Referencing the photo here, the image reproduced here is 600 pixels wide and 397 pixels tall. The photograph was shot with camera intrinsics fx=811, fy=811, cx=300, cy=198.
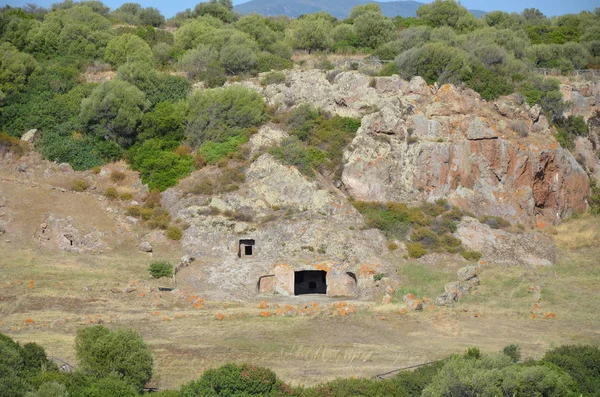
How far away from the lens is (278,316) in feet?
110

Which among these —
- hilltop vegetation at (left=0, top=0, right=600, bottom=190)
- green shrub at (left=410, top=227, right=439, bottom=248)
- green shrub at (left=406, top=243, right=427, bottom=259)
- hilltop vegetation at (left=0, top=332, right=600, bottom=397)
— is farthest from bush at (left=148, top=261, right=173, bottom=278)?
green shrub at (left=410, top=227, right=439, bottom=248)

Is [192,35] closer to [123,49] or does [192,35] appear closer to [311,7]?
[123,49]

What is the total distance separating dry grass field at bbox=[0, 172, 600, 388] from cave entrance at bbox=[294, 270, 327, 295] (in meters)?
4.14

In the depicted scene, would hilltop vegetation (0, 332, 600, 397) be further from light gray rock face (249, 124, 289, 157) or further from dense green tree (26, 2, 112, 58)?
dense green tree (26, 2, 112, 58)

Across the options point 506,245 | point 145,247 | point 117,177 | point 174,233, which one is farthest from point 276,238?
point 506,245

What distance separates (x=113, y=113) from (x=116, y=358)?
2780 cm

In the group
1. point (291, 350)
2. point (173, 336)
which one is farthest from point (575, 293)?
point (173, 336)

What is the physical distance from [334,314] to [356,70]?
979 inches

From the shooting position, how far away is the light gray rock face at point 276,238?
39.1 m

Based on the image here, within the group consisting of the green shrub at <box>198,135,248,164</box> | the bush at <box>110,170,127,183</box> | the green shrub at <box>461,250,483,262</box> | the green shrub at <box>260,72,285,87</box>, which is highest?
the green shrub at <box>260,72,285,87</box>

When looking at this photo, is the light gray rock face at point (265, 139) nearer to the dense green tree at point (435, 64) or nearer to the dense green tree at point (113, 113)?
the dense green tree at point (113, 113)

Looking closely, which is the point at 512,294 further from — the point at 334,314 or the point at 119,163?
the point at 119,163

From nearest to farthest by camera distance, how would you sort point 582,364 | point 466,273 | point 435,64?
point 582,364 → point 466,273 → point 435,64

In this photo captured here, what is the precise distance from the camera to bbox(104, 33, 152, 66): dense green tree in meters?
58.1
